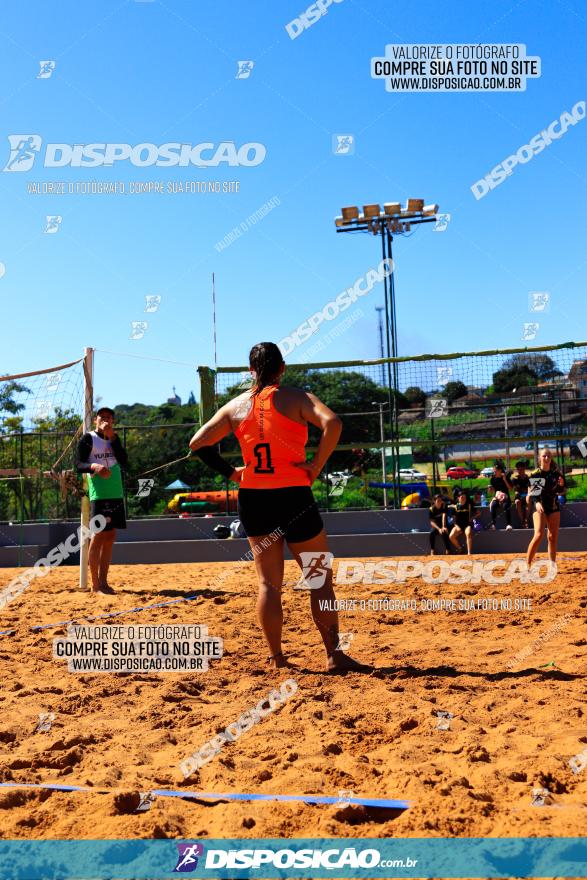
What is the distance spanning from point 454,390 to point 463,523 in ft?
6.55

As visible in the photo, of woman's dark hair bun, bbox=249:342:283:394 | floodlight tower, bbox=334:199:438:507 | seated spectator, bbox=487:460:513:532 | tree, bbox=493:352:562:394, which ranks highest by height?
floodlight tower, bbox=334:199:438:507

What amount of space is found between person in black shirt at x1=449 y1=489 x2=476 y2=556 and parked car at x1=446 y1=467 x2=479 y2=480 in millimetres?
1208

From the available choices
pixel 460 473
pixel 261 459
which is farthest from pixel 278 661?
pixel 460 473

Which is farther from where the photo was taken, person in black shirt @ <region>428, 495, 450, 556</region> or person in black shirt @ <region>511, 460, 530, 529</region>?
person in black shirt @ <region>511, 460, 530, 529</region>

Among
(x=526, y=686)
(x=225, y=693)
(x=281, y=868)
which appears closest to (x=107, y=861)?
(x=281, y=868)

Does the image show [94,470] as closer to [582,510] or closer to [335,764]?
[335,764]

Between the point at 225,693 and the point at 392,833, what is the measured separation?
177 cm

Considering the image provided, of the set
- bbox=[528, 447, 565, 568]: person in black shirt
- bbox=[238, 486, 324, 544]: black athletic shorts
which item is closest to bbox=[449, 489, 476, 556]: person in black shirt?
bbox=[528, 447, 565, 568]: person in black shirt

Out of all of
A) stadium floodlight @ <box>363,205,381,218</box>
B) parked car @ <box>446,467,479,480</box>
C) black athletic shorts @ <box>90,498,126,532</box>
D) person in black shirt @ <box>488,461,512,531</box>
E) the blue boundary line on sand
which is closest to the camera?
the blue boundary line on sand

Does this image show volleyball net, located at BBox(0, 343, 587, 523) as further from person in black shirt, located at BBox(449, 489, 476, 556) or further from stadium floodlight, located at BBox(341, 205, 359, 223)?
stadium floodlight, located at BBox(341, 205, 359, 223)

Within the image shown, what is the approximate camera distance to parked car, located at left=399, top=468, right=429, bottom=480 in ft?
40.9

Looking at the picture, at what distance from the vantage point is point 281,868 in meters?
2.23

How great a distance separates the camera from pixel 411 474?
12672mm

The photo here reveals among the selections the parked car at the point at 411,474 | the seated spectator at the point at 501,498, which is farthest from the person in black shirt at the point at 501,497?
the parked car at the point at 411,474
